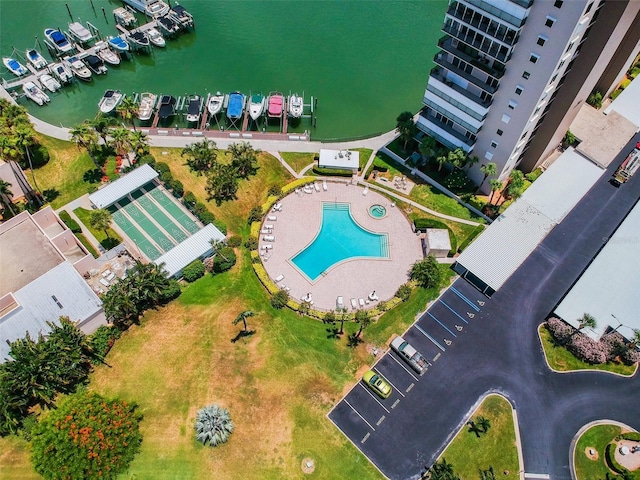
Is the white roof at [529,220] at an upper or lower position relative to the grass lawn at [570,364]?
upper

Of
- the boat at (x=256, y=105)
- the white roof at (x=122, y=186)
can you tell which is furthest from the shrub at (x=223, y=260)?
the boat at (x=256, y=105)

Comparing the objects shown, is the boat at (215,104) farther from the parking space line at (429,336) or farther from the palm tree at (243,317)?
the parking space line at (429,336)

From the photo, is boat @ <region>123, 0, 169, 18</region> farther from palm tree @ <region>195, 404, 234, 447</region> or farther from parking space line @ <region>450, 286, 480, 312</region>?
palm tree @ <region>195, 404, 234, 447</region>

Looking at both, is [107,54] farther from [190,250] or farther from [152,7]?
[190,250]

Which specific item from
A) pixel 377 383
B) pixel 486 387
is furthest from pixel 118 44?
pixel 486 387

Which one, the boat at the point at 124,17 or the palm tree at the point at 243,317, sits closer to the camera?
the palm tree at the point at 243,317

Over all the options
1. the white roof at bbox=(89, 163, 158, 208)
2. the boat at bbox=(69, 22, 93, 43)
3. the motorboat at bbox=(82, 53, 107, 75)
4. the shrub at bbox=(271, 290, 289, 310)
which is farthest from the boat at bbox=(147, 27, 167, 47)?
the shrub at bbox=(271, 290, 289, 310)
